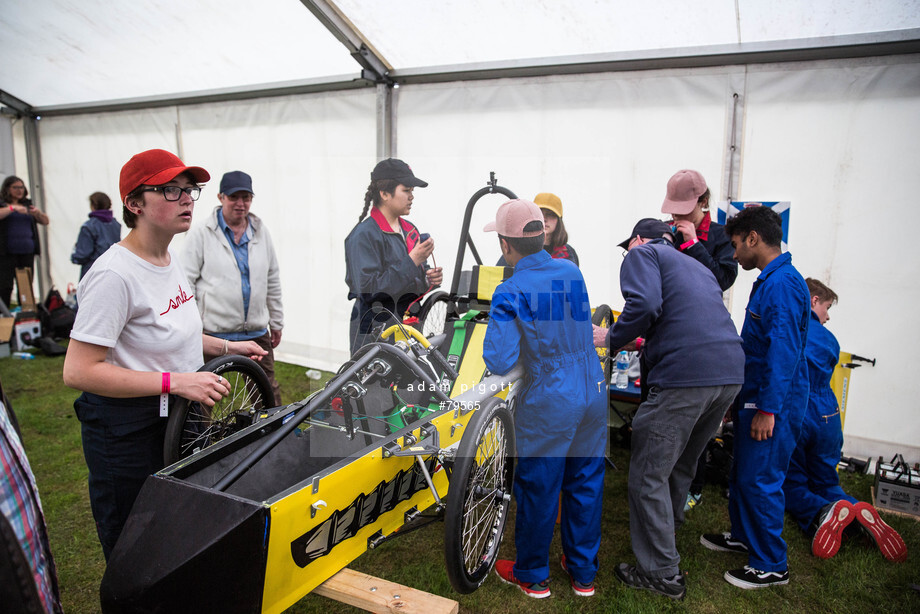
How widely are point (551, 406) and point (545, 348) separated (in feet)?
0.85

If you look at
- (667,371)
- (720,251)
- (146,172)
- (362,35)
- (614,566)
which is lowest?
(614,566)

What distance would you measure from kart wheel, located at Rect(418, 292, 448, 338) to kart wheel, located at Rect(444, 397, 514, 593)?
3.46ft

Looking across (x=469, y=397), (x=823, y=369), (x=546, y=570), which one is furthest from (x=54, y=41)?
(x=823, y=369)

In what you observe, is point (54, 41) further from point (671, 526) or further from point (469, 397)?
point (671, 526)

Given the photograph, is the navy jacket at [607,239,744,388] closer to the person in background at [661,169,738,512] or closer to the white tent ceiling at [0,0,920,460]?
the person in background at [661,169,738,512]

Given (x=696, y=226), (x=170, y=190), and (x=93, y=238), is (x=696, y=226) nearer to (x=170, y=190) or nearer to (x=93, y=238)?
(x=170, y=190)

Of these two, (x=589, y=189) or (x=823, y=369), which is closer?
(x=823, y=369)

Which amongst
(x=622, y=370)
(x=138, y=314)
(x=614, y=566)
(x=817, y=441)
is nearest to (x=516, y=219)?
(x=138, y=314)

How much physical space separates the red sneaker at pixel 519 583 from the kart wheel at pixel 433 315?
131 centimetres

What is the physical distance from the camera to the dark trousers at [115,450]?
188 centimetres

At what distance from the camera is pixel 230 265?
3.37 m

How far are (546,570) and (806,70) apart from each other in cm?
377

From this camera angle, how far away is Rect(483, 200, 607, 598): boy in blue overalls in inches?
92.1

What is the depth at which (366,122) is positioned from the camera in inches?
209
